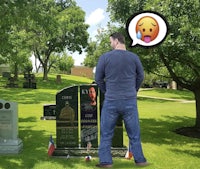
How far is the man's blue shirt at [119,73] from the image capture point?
4832mm

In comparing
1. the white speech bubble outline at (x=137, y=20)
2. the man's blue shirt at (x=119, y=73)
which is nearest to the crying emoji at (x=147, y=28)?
the white speech bubble outline at (x=137, y=20)

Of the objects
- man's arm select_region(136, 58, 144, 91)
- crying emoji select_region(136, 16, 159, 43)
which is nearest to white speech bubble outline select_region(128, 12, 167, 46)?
crying emoji select_region(136, 16, 159, 43)

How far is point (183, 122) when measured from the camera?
18781 mm

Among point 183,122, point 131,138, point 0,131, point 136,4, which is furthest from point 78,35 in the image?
point 131,138

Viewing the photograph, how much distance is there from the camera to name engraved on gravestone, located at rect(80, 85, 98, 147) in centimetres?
906

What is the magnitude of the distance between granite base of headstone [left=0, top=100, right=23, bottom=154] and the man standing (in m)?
5.43

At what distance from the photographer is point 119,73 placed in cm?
481

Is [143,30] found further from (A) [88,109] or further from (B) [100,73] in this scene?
(B) [100,73]

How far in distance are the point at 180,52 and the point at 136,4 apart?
99.3 inches

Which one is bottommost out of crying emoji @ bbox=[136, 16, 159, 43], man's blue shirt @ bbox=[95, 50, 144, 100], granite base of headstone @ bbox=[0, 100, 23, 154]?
granite base of headstone @ bbox=[0, 100, 23, 154]

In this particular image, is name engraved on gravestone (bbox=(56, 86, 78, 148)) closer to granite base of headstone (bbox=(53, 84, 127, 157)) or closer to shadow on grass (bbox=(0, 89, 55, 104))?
granite base of headstone (bbox=(53, 84, 127, 157))

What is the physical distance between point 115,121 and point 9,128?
19.1ft

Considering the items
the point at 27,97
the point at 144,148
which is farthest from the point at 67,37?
the point at 144,148

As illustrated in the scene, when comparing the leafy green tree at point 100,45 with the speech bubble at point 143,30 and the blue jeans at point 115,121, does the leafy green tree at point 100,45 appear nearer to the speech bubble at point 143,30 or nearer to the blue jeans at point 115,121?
the speech bubble at point 143,30
